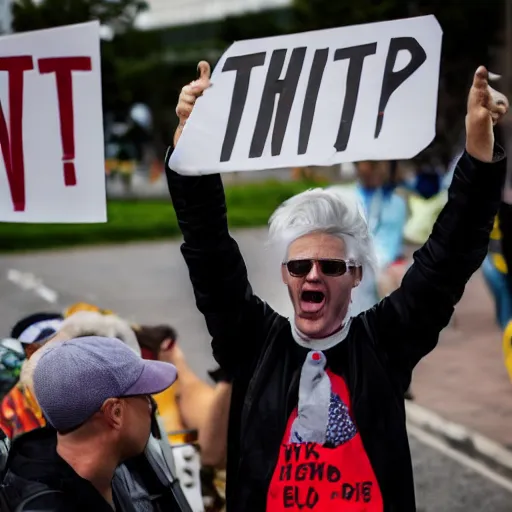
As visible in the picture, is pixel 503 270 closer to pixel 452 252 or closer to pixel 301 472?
pixel 452 252

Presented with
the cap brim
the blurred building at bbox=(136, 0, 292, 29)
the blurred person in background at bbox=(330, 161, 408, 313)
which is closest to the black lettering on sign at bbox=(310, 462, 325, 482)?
the cap brim

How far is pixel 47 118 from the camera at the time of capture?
2961mm

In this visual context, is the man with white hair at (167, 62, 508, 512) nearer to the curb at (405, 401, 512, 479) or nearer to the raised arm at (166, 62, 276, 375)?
the raised arm at (166, 62, 276, 375)

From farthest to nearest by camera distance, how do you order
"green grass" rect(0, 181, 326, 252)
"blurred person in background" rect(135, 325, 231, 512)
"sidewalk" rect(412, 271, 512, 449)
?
"green grass" rect(0, 181, 326, 252) → "sidewalk" rect(412, 271, 512, 449) → "blurred person in background" rect(135, 325, 231, 512)

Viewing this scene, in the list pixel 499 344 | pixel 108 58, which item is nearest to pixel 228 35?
pixel 108 58

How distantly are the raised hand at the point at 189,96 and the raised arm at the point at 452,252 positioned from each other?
0.66 metres

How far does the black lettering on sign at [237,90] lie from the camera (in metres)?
2.29

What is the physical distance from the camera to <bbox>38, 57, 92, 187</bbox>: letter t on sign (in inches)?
116

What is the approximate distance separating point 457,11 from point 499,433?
20439mm

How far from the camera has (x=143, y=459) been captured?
233 cm

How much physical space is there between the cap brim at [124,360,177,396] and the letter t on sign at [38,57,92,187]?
0.98 metres

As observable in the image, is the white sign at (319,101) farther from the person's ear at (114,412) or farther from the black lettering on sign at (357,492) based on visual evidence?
the black lettering on sign at (357,492)

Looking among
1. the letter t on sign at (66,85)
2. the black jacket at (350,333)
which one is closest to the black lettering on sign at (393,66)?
the black jacket at (350,333)

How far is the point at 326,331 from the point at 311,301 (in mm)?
82
